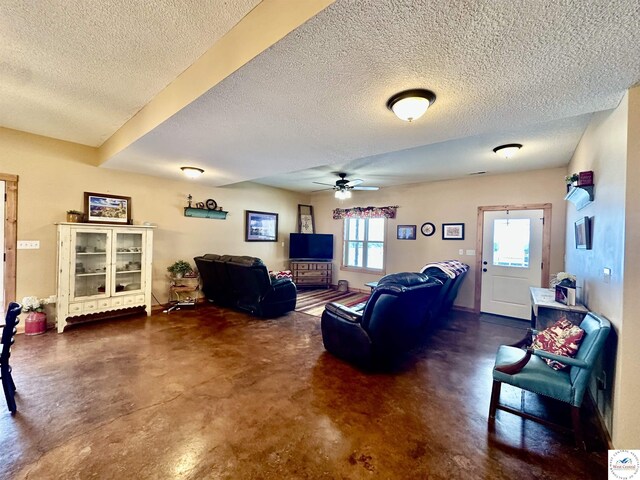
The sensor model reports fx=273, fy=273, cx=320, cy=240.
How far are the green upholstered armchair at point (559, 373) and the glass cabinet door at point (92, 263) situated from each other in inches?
204

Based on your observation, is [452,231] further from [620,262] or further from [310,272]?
[620,262]

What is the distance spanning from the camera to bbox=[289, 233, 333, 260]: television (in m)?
7.25

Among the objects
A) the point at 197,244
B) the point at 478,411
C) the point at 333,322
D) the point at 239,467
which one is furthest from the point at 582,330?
the point at 197,244

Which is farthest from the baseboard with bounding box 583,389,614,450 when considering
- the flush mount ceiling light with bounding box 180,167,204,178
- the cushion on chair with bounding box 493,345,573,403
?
the flush mount ceiling light with bounding box 180,167,204,178

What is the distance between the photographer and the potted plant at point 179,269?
5.15 m

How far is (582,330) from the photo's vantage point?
83.0 inches

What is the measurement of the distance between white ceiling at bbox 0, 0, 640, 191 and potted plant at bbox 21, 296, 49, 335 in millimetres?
2333

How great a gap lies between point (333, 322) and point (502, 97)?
2.56 meters

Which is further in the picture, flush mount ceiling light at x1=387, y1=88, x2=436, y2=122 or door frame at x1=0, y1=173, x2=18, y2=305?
door frame at x1=0, y1=173, x2=18, y2=305

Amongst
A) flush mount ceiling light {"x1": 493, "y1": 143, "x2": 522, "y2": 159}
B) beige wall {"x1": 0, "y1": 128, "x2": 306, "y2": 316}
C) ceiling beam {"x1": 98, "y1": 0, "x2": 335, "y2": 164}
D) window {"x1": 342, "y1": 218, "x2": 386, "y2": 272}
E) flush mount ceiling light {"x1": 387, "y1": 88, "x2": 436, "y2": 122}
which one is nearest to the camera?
ceiling beam {"x1": 98, "y1": 0, "x2": 335, "y2": 164}

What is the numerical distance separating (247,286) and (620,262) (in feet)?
14.2

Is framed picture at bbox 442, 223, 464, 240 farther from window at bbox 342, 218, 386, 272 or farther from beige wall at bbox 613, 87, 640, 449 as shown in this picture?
beige wall at bbox 613, 87, 640, 449

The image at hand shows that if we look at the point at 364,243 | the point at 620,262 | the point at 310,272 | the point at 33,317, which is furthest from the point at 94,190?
the point at 620,262

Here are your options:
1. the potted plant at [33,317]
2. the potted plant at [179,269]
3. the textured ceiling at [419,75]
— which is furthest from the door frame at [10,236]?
the textured ceiling at [419,75]
